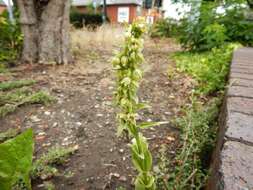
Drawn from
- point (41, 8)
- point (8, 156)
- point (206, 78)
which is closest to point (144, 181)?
point (8, 156)

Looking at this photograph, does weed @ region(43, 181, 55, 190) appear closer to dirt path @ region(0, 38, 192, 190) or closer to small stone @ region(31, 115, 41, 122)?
dirt path @ region(0, 38, 192, 190)

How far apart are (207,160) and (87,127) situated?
98 cm

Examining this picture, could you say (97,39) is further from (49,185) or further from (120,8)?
(120,8)

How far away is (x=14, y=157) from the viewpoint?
91 centimetres

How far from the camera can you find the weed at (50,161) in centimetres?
147

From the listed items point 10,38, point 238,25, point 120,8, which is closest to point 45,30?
point 10,38

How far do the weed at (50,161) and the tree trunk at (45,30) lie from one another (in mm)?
2811

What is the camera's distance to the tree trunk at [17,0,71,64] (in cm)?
413

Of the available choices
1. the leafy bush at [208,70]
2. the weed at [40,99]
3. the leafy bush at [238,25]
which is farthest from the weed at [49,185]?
the leafy bush at [238,25]

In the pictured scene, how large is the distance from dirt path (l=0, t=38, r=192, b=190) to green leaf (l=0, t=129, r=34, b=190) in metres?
0.47

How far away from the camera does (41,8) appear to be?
418 centimetres

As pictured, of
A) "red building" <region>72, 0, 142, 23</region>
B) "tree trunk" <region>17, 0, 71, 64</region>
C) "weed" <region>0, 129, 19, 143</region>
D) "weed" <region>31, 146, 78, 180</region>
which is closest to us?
"weed" <region>31, 146, 78, 180</region>

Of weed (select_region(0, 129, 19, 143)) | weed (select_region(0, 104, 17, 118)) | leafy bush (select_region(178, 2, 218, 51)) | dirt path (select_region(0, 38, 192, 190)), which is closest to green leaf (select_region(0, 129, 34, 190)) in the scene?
dirt path (select_region(0, 38, 192, 190))

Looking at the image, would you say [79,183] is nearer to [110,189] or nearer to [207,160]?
[110,189]
